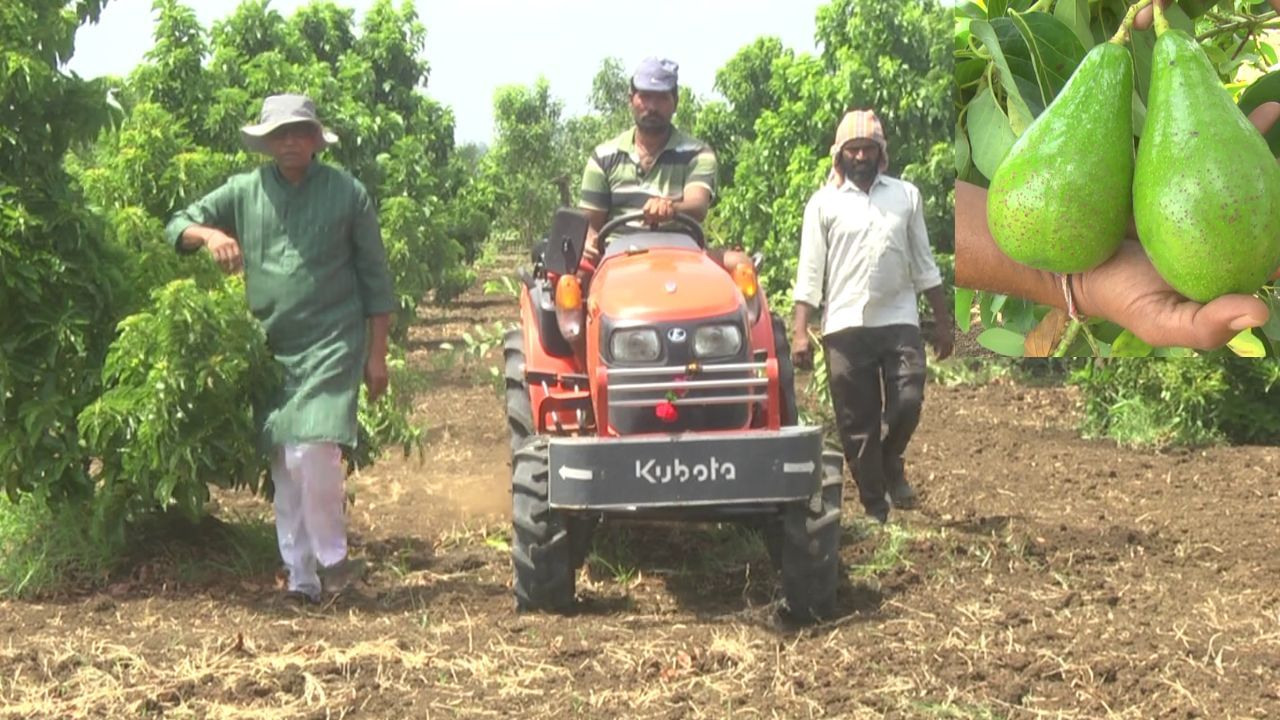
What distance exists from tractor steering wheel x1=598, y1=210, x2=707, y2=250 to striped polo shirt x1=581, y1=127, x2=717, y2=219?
0.36 ft

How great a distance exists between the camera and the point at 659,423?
469cm

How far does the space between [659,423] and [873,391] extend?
1663 millimetres

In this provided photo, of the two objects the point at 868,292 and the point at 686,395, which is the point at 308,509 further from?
the point at 868,292

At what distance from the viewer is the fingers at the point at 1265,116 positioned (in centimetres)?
130

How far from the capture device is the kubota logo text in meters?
4.36

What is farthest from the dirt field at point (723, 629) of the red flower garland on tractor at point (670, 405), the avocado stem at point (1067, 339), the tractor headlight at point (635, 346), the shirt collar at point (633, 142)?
the avocado stem at point (1067, 339)

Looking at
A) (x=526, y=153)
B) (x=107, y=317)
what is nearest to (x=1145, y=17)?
(x=107, y=317)

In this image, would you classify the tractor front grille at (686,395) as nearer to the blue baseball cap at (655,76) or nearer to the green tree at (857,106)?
the blue baseball cap at (655,76)

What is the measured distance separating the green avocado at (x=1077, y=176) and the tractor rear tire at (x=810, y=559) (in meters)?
3.31

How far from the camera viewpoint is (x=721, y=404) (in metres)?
4.73

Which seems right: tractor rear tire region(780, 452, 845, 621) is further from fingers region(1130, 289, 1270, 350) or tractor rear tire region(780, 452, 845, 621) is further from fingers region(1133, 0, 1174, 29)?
fingers region(1133, 0, 1174, 29)

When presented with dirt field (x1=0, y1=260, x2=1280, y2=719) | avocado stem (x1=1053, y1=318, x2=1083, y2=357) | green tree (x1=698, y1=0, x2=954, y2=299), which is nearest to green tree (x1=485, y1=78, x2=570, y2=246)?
green tree (x1=698, y1=0, x2=954, y2=299)

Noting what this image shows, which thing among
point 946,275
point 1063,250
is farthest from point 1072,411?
point 1063,250

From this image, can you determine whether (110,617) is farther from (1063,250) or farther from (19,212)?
(1063,250)
